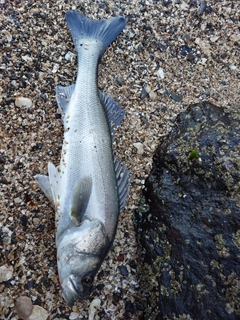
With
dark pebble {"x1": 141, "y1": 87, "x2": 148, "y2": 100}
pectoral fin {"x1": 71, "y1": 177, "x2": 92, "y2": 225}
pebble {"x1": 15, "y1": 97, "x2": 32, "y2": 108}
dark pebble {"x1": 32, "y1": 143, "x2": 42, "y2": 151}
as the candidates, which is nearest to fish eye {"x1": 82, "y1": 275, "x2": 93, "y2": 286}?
pectoral fin {"x1": 71, "y1": 177, "x2": 92, "y2": 225}

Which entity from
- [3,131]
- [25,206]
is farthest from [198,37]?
[25,206]

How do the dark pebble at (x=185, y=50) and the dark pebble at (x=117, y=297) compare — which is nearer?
the dark pebble at (x=117, y=297)

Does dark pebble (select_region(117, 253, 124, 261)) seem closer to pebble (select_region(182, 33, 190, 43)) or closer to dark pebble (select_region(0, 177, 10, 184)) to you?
dark pebble (select_region(0, 177, 10, 184))

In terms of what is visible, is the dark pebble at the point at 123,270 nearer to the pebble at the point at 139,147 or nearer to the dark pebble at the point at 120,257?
the dark pebble at the point at 120,257

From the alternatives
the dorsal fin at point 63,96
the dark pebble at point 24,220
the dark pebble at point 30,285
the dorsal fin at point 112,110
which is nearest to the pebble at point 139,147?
the dorsal fin at point 112,110

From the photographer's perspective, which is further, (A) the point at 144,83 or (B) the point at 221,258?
(A) the point at 144,83

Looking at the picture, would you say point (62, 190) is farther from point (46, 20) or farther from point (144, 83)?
point (46, 20)
